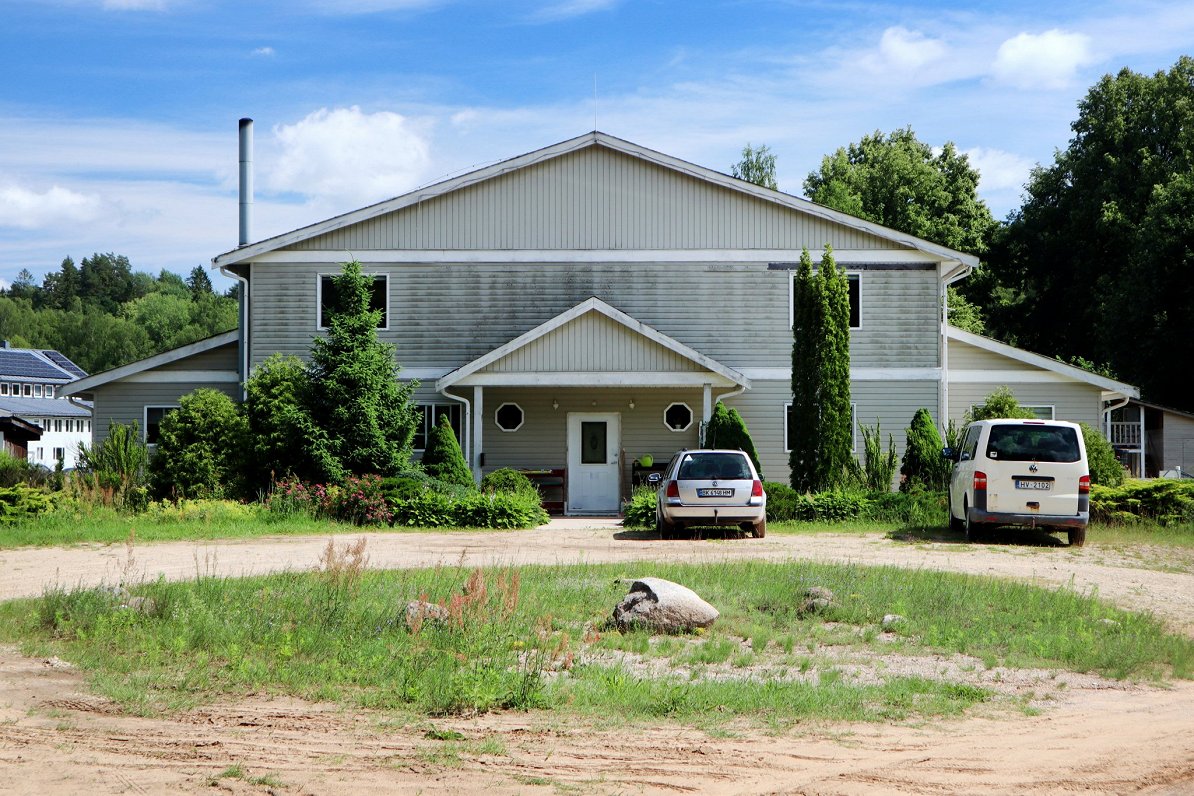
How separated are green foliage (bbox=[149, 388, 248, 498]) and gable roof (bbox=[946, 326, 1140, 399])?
16.1m

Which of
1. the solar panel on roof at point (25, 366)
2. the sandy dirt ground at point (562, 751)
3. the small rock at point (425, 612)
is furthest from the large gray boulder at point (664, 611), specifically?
the solar panel on roof at point (25, 366)

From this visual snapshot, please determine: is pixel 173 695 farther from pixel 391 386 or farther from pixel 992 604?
pixel 391 386

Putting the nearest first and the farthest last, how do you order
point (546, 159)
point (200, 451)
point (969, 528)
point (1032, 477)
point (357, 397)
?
point (1032, 477)
point (969, 528)
point (357, 397)
point (200, 451)
point (546, 159)

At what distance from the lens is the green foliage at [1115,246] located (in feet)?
→ 142

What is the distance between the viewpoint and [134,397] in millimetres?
28438

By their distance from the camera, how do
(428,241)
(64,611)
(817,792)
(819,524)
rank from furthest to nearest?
(428,241) → (819,524) → (64,611) → (817,792)

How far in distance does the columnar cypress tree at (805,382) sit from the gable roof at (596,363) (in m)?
1.33

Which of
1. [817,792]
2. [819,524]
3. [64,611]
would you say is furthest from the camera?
[819,524]

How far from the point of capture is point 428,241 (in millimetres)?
27578

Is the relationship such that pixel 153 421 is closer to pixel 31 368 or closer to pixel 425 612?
pixel 425 612

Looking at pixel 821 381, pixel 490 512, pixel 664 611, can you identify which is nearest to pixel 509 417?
pixel 490 512

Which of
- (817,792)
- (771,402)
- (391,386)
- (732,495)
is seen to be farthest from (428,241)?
(817,792)

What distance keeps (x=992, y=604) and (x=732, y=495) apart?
769 cm

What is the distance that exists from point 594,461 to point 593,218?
557 centimetres
